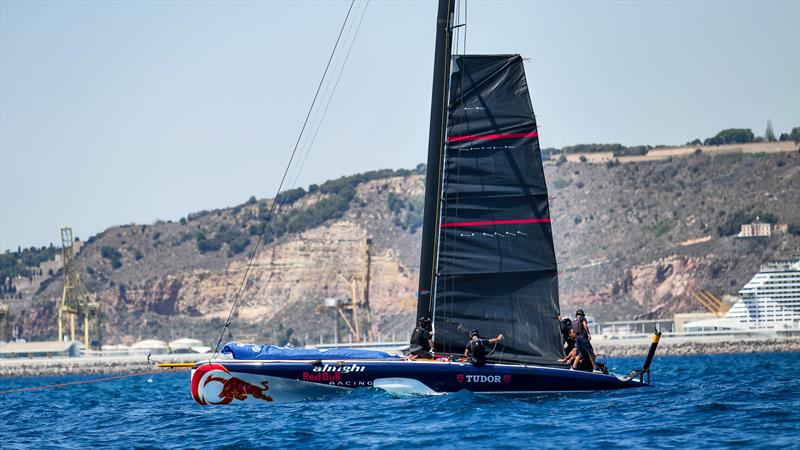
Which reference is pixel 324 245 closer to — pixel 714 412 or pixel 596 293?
pixel 596 293

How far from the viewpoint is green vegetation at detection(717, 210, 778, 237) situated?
5753 inches

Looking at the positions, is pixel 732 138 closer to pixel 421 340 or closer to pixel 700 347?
pixel 700 347

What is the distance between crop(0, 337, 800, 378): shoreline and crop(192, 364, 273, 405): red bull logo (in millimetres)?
80347

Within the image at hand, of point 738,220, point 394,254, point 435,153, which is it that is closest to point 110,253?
point 394,254

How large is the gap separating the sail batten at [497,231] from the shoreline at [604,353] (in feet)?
260

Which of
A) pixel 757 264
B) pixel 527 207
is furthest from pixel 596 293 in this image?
pixel 527 207

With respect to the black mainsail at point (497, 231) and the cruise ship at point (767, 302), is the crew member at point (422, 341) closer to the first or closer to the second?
the black mainsail at point (497, 231)

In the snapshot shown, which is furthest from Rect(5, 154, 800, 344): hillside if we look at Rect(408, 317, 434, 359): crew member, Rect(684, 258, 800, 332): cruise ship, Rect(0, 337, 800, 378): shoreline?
Rect(408, 317, 434, 359): crew member

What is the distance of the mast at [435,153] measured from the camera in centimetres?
2675

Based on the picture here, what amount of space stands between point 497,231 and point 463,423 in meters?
6.05

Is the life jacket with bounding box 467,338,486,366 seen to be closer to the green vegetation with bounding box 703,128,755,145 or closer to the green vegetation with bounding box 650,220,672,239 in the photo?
the green vegetation with bounding box 650,220,672,239

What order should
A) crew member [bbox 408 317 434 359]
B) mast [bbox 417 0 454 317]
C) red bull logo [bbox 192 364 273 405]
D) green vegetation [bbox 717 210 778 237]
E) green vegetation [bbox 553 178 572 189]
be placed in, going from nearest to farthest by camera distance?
red bull logo [bbox 192 364 273 405], crew member [bbox 408 317 434 359], mast [bbox 417 0 454 317], green vegetation [bbox 717 210 778 237], green vegetation [bbox 553 178 572 189]

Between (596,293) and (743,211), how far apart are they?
2430 centimetres

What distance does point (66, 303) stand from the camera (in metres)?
134
